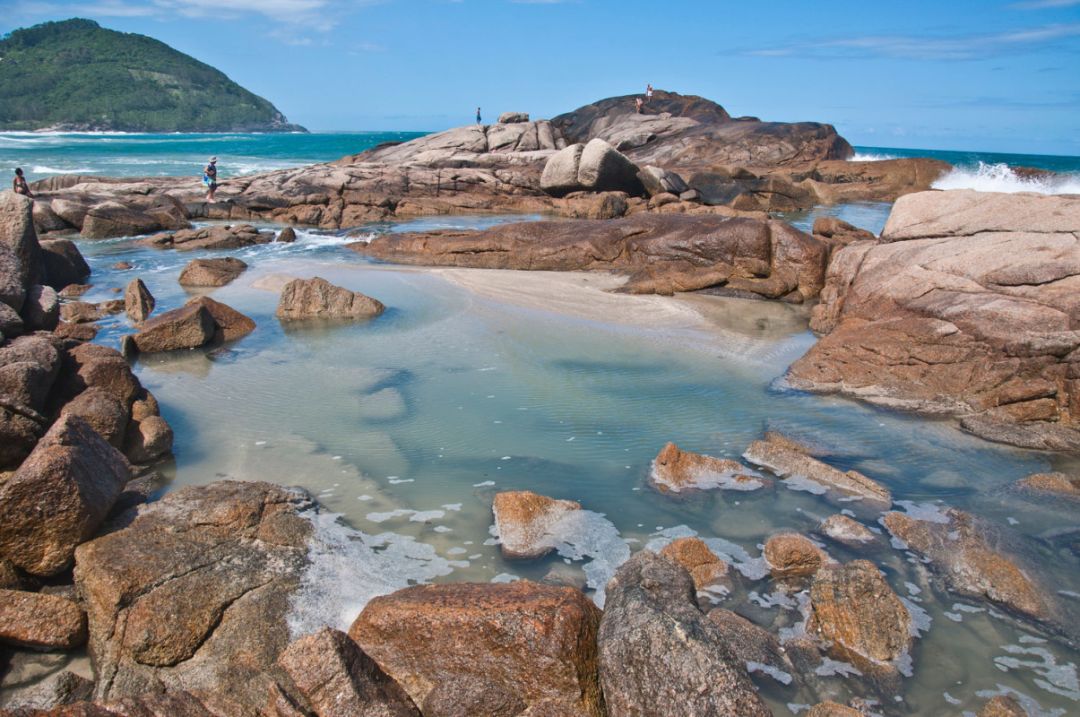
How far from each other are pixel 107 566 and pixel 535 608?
2604 millimetres

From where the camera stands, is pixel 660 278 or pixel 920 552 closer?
pixel 920 552

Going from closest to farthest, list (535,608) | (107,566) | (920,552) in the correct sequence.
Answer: (535,608), (107,566), (920,552)

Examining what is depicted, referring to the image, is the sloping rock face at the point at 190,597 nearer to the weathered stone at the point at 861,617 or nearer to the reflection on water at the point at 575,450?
the reflection on water at the point at 575,450

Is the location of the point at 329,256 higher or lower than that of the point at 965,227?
lower

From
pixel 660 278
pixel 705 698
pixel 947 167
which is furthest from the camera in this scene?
pixel 947 167

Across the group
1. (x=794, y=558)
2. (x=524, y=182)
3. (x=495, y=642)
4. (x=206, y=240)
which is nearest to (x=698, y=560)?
(x=794, y=558)

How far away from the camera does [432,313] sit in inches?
490

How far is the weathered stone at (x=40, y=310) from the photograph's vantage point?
9.60m

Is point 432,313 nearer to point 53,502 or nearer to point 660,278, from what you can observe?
point 660,278

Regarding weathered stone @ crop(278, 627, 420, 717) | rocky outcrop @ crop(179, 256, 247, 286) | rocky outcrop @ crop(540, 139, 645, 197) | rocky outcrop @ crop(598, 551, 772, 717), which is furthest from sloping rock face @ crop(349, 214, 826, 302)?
rocky outcrop @ crop(540, 139, 645, 197)

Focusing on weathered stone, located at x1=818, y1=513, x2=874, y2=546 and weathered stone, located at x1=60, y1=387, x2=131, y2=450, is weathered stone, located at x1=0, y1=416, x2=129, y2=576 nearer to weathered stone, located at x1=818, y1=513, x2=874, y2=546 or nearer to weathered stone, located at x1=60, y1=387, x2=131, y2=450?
weathered stone, located at x1=60, y1=387, x2=131, y2=450

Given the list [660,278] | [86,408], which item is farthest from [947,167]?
[86,408]

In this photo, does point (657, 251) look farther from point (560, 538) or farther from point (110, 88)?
point (110, 88)

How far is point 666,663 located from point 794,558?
7.00ft
